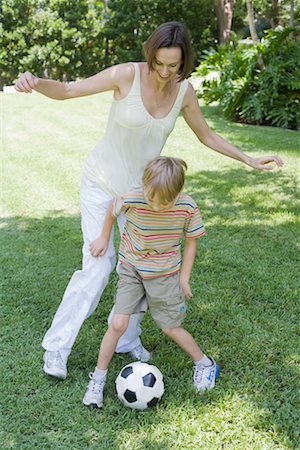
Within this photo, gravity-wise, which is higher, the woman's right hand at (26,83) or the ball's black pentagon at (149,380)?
the woman's right hand at (26,83)

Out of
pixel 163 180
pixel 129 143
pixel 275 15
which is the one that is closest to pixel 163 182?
pixel 163 180

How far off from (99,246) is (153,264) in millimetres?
315

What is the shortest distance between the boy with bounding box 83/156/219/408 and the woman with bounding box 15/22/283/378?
15cm

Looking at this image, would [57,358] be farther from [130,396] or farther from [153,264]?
[153,264]

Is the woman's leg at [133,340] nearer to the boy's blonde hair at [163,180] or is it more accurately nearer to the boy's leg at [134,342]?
the boy's leg at [134,342]

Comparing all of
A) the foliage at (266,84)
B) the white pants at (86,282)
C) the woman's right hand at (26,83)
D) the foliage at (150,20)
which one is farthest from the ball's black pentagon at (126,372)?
the foliage at (150,20)

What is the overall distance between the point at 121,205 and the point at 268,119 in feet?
28.0

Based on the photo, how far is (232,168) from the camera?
7.46m

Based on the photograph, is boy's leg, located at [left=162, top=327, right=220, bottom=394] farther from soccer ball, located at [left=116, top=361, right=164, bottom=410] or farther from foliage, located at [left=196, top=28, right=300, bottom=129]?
foliage, located at [left=196, top=28, right=300, bottom=129]

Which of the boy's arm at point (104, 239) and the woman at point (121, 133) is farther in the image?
the boy's arm at point (104, 239)

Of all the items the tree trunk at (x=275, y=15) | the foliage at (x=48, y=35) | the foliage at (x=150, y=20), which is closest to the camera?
the foliage at (x=48, y=35)

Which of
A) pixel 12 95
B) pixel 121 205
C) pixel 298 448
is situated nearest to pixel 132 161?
pixel 121 205

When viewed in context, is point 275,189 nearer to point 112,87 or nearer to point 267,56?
point 112,87

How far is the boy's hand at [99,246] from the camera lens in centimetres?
284
